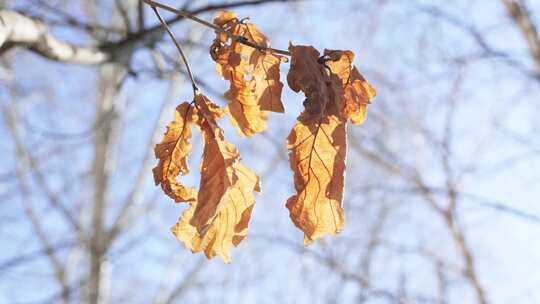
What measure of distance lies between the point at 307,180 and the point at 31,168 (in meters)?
3.84

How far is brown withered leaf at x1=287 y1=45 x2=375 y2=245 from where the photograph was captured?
90cm

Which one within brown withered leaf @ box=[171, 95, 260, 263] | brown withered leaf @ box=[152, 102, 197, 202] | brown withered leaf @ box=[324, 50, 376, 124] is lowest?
brown withered leaf @ box=[171, 95, 260, 263]

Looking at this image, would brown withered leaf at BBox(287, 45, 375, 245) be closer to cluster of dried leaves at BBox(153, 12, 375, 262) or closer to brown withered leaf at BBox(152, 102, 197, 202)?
cluster of dried leaves at BBox(153, 12, 375, 262)

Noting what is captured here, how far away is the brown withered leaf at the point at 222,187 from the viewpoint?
89 centimetres

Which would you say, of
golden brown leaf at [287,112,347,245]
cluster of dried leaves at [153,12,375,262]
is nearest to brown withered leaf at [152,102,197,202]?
cluster of dried leaves at [153,12,375,262]

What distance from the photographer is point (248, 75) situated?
1037 mm

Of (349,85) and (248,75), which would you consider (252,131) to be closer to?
(248,75)

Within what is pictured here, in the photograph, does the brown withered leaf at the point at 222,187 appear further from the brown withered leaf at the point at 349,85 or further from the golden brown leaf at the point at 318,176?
the brown withered leaf at the point at 349,85

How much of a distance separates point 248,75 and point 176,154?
0.19m

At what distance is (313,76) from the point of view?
2.91ft

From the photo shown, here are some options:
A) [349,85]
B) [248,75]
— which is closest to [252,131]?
[248,75]

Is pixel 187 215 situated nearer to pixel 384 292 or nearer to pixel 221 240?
pixel 221 240

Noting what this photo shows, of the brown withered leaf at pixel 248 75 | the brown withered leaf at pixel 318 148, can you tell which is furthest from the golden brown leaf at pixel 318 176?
the brown withered leaf at pixel 248 75

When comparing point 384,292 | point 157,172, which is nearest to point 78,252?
point 384,292
